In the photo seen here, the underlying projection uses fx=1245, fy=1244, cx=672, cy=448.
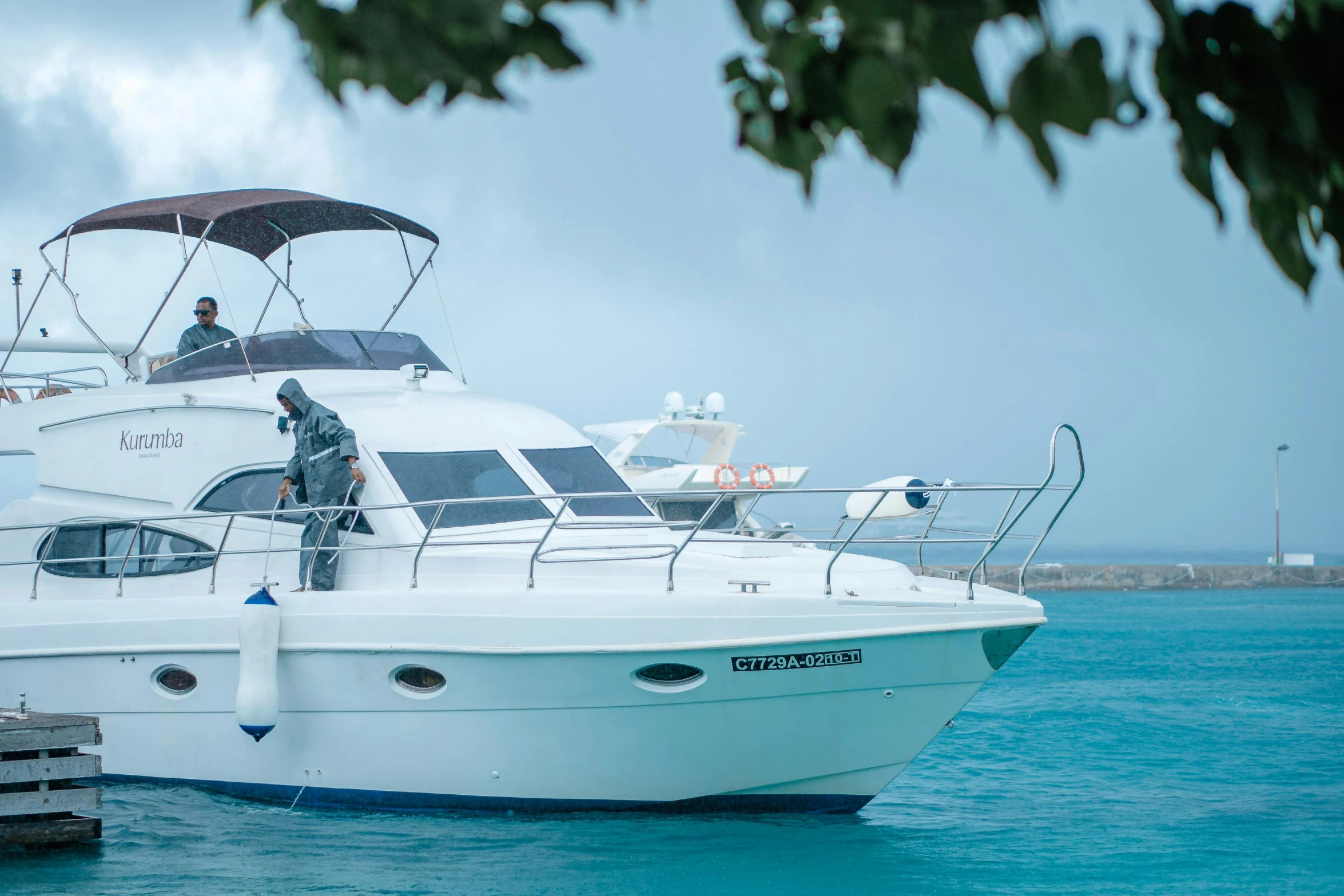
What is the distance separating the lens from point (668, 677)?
25.8 feet

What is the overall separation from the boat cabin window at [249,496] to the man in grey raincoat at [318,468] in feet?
1.34

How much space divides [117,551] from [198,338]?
200 centimetres

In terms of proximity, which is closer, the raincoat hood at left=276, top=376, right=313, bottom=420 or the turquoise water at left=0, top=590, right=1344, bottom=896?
the turquoise water at left=0, top=590, right=1344, bottom=896

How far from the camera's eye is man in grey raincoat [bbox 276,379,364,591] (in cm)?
880

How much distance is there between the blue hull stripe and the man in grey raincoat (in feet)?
4.74

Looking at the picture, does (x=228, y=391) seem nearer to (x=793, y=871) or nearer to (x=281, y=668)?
(x=281, y=668)

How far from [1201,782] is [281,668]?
8.49 meters

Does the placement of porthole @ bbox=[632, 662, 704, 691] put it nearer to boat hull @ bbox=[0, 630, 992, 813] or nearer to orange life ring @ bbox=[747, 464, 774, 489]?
boat hull @ bbox=[0, 630, 992, 813]

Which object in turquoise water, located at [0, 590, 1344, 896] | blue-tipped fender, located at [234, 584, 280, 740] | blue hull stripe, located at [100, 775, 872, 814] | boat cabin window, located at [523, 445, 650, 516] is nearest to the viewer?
turquoise water, located at [0, 590, 1344, 896]

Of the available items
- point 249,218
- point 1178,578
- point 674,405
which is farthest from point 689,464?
point 1178,578

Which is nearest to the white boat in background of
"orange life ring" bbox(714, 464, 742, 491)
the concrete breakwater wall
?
"orange life ring" bbox(714, 464, 742, 491)

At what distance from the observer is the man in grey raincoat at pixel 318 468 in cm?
880

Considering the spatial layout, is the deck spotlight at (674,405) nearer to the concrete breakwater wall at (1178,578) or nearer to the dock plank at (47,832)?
the dock plank at (47,832)

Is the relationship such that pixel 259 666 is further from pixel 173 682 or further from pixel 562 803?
pixel 562 803
